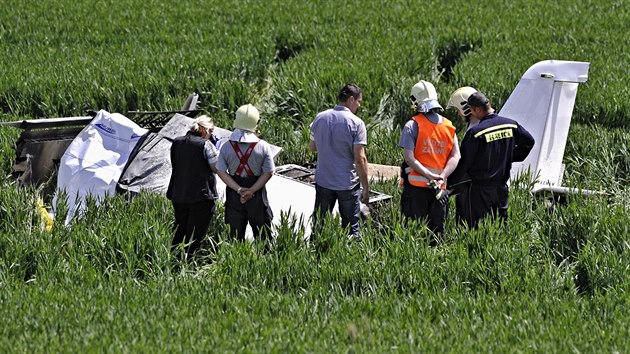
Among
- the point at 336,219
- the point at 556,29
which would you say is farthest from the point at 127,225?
the point at 556,29

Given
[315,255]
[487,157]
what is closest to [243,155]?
[315,255]

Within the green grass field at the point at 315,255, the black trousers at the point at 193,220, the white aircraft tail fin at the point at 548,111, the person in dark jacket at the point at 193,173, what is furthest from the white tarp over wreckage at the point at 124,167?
the white aircraft tail fin at the point at 548,111

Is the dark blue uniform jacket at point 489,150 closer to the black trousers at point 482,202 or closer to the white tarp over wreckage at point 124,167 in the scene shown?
the black trousers at point 482,202

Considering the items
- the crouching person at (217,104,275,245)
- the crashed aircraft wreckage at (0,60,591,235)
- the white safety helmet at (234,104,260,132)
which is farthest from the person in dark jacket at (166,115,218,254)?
the crashed aircraft wreckage at (0,60,591,235)

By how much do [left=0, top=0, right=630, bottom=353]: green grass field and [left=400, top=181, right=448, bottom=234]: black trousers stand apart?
17 cm

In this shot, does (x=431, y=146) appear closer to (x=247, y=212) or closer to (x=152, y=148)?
(x=247, y=212)

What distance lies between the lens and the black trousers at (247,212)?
320 inches

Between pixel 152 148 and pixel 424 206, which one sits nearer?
pixel 424 206

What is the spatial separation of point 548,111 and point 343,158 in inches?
99.6

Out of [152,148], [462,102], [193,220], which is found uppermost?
[462,102]

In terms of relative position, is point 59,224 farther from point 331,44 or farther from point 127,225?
point 331,44

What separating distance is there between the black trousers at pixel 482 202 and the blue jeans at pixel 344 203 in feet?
2.77

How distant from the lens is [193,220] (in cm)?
829

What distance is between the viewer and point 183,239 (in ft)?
25.9
